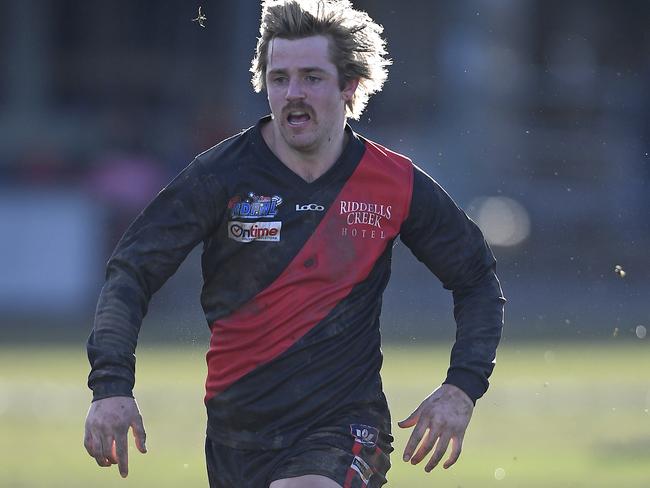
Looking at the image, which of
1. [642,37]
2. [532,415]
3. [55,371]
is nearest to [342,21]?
[532,415]

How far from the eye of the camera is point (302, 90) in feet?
20.6

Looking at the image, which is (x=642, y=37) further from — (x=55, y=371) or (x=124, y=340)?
(x=124, y=340)

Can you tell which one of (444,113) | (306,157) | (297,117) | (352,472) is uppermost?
(444,113)

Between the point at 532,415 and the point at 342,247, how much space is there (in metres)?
8.21

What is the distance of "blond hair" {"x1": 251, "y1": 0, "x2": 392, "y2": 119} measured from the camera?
6.39 m

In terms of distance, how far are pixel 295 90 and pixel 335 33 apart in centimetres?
33

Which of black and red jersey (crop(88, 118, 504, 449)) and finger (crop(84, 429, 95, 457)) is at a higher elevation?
black and red jersey (crop(88, 118, 504, 449))

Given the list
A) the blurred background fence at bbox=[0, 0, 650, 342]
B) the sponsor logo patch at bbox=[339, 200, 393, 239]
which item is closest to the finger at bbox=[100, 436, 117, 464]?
the sponsor logo patch at bbox=[339, 200, 393, 239]

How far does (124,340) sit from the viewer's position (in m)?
5.93

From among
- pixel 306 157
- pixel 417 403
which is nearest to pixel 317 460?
pixel 306 157

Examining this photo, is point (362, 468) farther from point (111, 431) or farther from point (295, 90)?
point (295, 90)

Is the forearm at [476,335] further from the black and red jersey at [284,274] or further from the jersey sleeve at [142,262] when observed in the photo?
Answer: the jersey sleeve at [142,262]

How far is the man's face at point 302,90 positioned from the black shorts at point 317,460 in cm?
106

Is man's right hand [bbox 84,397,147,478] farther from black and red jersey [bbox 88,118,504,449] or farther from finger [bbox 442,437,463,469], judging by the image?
finger [bbox 442,437,463,469]
